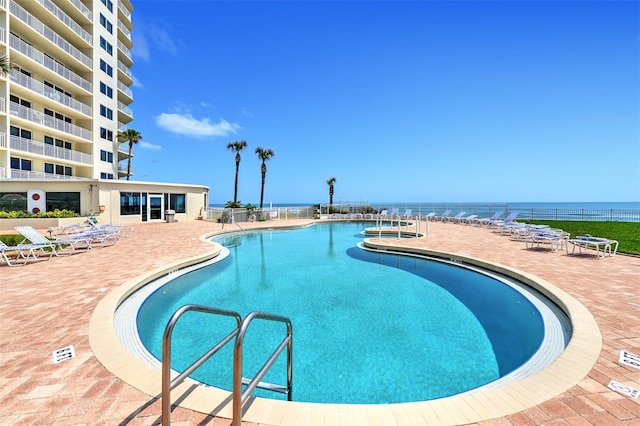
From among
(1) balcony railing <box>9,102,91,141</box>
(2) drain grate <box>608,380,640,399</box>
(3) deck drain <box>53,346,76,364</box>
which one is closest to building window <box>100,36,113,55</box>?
(1) balcony railing <box>9,102,91,141</box>

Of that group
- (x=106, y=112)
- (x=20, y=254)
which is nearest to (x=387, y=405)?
(x=20, y=254)

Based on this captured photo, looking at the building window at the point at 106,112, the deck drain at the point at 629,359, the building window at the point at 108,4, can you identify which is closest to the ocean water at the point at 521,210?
the deck drain at the point at 629,359

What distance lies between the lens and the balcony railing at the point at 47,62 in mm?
19342

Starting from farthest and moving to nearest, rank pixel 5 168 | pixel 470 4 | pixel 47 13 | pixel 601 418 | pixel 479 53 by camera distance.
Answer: pixel 47 13 → pixel 5 168 → pixel 479 53 → pixel 470 4 → pixel 601 418

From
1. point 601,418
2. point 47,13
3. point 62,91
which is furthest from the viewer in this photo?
point 62,91

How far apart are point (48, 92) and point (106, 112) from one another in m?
5.59

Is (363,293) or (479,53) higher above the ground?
(479,53)

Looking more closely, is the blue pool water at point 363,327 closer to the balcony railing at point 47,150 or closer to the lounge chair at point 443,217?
the lounge chair at point 443,217

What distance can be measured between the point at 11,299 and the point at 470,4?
15992mm

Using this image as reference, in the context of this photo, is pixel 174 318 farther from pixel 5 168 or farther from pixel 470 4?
pixel 5 168

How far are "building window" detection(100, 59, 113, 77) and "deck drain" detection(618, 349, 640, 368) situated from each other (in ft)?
119

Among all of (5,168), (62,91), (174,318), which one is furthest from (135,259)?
(62,91)

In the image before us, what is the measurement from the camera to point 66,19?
22.9 m

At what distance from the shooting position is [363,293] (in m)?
6.91
